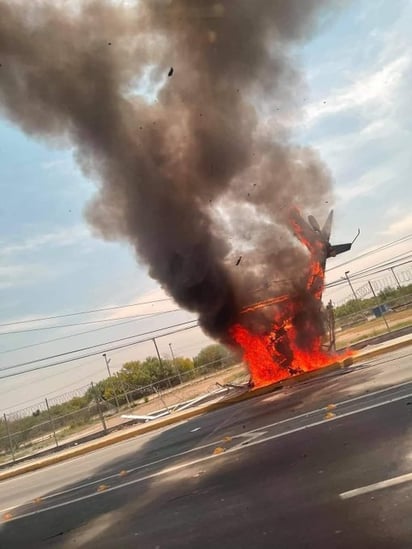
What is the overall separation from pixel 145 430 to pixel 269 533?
9.92 meters

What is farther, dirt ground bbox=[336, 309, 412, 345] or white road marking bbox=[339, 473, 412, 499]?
A: dirt ground bbox=[336, 309, 412, 345]

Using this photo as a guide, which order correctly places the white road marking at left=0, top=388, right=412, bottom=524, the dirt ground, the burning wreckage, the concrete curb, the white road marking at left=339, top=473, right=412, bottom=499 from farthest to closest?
the dirt ground → the burning wreckage → the concrete curb → the white road marking at left=0, top=388, right=412, bottom=524 → the white road marking at left=339, top=473, right=412, bottom=499

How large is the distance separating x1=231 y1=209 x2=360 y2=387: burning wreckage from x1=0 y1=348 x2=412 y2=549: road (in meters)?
3.71

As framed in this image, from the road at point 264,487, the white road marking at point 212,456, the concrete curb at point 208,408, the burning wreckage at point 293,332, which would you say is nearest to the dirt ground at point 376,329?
the burning wreckage at point 293,332

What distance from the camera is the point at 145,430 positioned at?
12547mm

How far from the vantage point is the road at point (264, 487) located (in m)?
3.20

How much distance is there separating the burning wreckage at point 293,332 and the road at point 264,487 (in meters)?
3.71

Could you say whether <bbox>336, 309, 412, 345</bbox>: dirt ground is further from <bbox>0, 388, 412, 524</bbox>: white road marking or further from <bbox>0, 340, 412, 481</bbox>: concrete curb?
<bbox>0, 388, 412, 524</bbox>: white road marking

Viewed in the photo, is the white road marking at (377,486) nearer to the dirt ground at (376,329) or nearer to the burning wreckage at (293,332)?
the burning wreckage at (293,332)

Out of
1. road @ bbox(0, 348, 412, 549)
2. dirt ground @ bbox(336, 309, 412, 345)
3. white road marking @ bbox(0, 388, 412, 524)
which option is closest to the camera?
road @ bbox(0, 348, 412, 549)

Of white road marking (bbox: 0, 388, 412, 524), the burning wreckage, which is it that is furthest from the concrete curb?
white road marking (bbox: 0, 388, 412, 524)

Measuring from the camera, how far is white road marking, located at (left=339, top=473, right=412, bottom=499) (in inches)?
134

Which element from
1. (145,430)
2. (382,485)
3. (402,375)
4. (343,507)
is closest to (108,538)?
(343,507)

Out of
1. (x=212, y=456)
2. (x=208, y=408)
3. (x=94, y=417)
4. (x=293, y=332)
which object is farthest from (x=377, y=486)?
(x=94, y=417)
